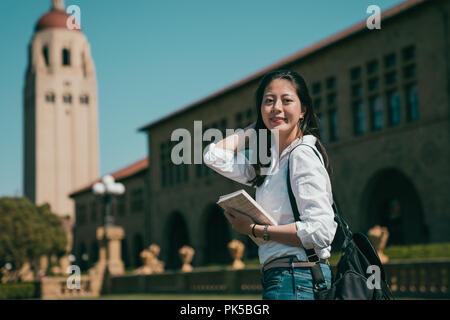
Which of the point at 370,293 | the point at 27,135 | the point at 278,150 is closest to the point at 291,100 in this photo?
the point at 278,150

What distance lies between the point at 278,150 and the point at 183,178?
1808 inches

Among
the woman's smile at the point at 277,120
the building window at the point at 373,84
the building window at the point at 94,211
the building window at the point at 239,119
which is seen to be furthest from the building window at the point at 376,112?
the building window at the point at 94,211

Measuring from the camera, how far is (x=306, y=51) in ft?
122

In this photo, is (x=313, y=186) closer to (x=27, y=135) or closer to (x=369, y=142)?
(x=369, y=142)

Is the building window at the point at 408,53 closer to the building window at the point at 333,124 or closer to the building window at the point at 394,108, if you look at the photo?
the building window at the point at 394,108

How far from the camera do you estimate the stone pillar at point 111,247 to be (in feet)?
92.9

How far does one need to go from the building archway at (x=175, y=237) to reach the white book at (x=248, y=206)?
1826 inches

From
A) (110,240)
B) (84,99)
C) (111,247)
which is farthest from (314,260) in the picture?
(84,99)

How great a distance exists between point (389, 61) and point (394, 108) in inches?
83.6

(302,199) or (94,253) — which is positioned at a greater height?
(94,253)

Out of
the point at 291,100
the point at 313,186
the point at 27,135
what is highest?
the point at 27,135

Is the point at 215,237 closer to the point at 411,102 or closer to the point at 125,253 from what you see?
the point at 125,253

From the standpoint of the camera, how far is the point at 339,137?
34.3 meters

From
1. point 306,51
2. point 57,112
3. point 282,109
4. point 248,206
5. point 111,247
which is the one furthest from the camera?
point 57,112
